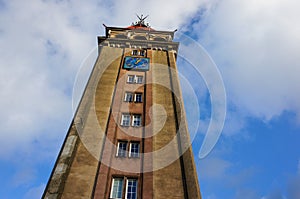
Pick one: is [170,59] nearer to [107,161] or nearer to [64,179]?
[107,161]

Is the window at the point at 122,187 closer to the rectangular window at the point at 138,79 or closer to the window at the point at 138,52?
the rectangular window at the point at 138,79

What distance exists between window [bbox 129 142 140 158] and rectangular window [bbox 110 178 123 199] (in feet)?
7.98

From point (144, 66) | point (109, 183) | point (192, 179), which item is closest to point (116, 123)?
point (109, 183)

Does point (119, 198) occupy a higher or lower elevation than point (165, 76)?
lower

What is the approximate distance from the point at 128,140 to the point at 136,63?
44.6 ft

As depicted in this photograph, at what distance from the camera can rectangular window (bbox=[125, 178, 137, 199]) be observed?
19.8 m

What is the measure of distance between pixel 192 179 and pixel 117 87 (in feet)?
44.8

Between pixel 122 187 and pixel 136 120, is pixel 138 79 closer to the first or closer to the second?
pixel 136 120

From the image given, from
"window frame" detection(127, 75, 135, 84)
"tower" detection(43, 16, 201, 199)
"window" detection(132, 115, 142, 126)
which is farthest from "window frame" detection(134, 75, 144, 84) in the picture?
"window" detection(132, 115, 142, 126)

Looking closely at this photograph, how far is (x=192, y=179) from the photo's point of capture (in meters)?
20.2

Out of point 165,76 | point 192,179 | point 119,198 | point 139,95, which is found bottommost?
point 119,198

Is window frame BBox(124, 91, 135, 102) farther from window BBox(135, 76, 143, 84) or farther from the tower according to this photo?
window BBox(135, 76, 143, 84)

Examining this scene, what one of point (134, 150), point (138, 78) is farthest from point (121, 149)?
point (138, 78)

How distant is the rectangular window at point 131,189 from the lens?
1977 cm
